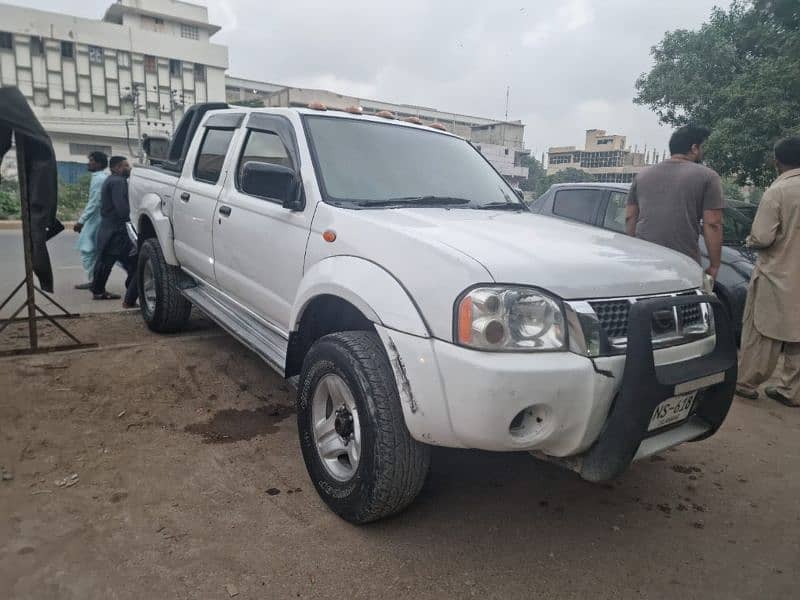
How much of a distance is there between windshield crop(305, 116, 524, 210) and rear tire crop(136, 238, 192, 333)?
7.69ft

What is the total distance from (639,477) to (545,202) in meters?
4.32

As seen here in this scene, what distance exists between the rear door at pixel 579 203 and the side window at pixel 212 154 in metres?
3.57

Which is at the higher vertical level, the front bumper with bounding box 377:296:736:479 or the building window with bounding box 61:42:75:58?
the building window with bounding box 61:42:75:58

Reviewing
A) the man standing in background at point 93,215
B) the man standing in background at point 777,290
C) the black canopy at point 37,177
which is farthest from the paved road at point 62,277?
the man standing in background at point 777,290

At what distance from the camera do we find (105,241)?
6477 mm

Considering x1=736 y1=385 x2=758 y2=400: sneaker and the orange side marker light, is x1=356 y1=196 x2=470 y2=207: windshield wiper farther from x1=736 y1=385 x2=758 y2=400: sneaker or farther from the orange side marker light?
x1=736 y1=385 x2=758 y2=400: sneaker

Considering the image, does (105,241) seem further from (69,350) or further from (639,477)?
(639,477)

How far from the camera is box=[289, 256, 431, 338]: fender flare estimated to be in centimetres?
218

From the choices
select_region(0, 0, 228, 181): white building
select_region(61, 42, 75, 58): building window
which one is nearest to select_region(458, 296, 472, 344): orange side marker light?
select_region(0, 0, 228, 181): white building

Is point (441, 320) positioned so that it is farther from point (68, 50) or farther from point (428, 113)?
point (428, 113)

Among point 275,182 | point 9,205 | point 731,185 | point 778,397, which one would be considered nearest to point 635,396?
point 275,182

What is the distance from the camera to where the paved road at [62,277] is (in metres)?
6.46

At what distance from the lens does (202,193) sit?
4.21 metres

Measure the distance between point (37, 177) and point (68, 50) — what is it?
59070 mm
